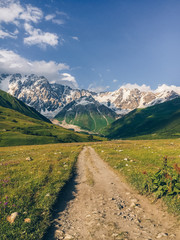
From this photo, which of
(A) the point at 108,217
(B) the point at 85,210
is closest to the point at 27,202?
(B) the point at 85,210

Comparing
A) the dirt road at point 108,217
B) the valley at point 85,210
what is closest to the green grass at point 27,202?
the valley at point 85,210

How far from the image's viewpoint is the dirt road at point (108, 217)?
6.85m

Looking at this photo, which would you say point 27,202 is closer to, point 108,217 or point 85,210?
point 85,210

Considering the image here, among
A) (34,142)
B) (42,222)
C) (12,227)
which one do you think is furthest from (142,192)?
(34,142)

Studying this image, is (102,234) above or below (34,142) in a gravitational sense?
above

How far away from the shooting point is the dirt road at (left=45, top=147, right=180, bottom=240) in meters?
6.85

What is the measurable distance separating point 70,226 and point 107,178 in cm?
843

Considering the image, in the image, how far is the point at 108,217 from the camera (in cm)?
829

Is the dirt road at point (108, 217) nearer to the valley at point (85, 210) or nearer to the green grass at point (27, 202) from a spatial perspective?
the valley at point (85, 210)

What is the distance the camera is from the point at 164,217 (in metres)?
8.30

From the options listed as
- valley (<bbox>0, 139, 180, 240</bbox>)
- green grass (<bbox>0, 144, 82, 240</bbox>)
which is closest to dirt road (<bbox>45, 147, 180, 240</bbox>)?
valley (<bbox>0, 139, 180, 240</bbox>)

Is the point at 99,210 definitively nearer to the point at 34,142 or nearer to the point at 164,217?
the point at 164,217

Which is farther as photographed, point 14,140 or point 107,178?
point 14,140

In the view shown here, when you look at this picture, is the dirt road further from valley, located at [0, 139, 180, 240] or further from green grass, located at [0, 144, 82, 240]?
green grass, located at [0, 144, 82, 240]
